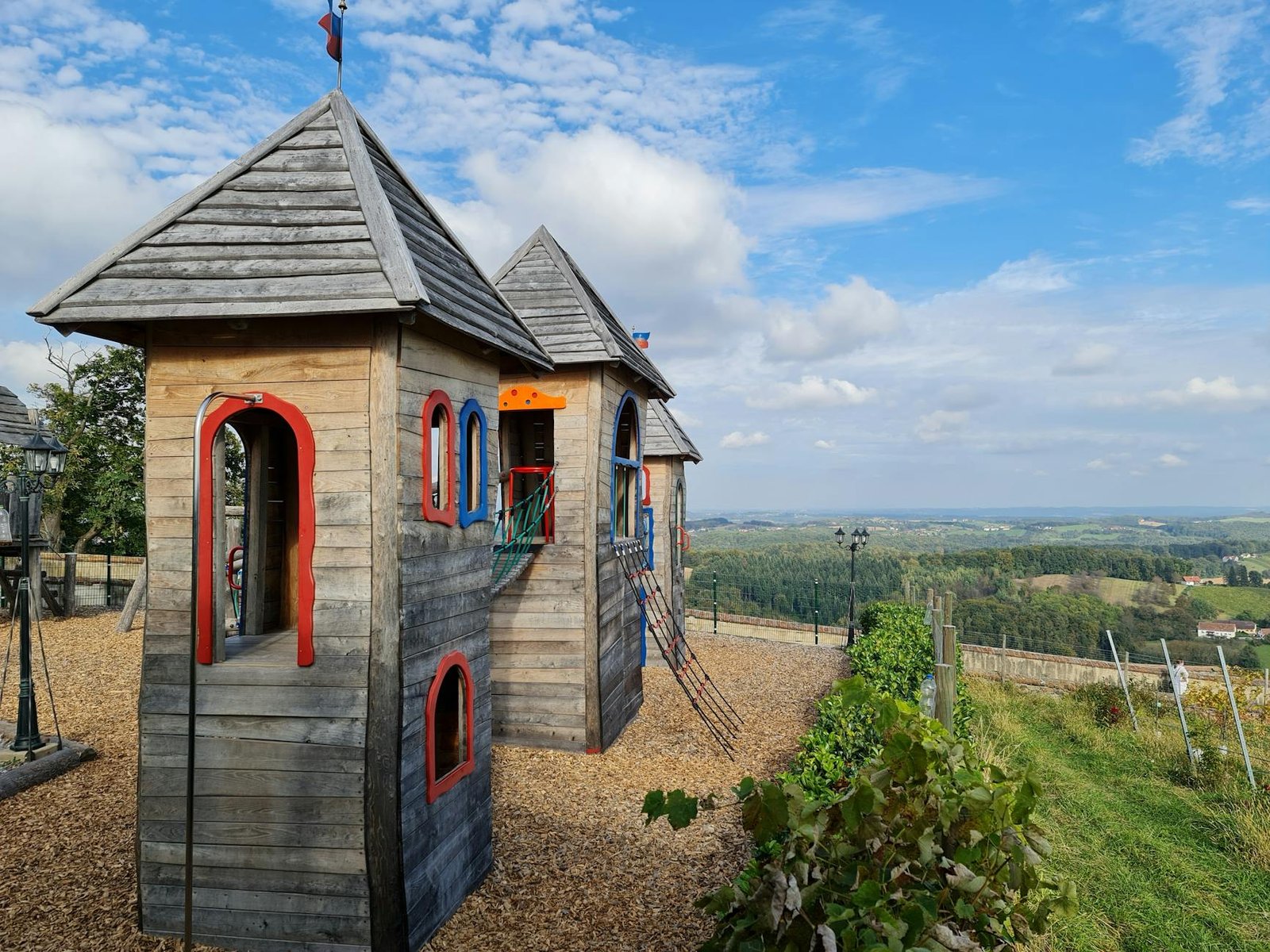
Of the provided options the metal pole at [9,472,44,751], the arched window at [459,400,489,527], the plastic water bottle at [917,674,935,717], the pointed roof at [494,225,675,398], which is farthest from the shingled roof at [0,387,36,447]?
the plastic water bottle at [917,674,935,717]

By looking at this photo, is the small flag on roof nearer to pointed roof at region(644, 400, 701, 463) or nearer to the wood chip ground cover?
the wood chip ground cover

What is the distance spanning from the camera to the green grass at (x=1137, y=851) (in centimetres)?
633

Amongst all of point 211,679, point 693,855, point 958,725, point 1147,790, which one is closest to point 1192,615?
point 1147,790

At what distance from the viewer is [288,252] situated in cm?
526

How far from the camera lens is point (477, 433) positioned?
6703 millimetres

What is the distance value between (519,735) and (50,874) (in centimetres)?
501

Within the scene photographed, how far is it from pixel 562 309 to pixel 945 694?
718 cm

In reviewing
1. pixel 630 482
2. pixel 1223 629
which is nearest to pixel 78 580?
pixel 630 482

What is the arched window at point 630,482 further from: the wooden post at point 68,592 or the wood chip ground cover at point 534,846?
the wooden post at point 68,592

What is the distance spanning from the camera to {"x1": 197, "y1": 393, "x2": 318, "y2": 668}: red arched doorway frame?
16.8 ft

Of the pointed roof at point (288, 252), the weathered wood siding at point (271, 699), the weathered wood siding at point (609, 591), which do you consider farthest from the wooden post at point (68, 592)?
the pointed roof at point (288, 252)

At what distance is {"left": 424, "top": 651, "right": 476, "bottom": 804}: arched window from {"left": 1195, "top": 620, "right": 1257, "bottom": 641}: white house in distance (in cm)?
4952

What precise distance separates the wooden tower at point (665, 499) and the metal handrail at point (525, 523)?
5828 millimetres

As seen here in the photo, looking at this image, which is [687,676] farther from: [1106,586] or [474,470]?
[1106,586]
